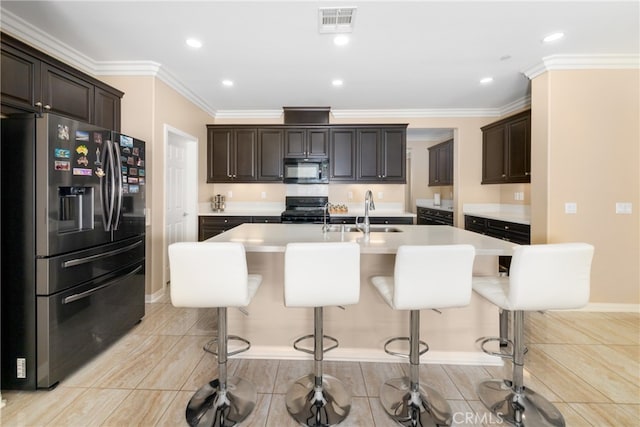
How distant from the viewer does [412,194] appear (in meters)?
7.83

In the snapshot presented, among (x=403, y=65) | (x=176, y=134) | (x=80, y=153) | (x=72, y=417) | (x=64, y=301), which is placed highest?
(x=403, y=65)

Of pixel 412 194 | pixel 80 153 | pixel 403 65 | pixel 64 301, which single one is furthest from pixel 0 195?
pixel 412 194

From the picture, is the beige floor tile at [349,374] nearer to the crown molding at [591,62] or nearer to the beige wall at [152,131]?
the beige wall at [152,131]

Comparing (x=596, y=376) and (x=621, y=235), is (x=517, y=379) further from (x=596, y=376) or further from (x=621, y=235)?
(x=621, y=235)

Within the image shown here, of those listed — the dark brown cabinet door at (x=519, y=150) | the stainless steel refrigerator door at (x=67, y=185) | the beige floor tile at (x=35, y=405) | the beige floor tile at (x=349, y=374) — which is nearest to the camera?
the beige floor tile at (x=35, y=405)

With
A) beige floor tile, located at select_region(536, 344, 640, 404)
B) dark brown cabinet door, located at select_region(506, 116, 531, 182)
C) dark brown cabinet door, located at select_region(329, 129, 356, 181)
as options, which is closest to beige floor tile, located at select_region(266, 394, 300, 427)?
beige floor tile, located at select_region(536, 344, 640, 404)

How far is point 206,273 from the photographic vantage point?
164 cm

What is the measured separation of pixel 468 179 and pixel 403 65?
107 inches

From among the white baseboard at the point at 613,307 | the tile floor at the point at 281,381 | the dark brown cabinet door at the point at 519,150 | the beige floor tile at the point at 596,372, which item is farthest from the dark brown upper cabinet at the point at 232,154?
the white baseboard at the point at 613,307

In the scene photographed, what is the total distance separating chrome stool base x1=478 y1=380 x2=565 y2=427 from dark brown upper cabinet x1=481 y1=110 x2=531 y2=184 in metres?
3.02

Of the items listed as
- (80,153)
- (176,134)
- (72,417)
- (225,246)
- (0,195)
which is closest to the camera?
(225,246)

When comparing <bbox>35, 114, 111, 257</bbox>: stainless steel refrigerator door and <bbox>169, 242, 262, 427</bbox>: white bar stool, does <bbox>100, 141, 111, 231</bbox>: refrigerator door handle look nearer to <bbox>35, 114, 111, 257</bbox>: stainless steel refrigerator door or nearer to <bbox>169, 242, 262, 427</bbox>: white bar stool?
<bbox>35, 114, 111, 257</bbox>: stainless steel refrigerator door

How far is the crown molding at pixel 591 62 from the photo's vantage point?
3152 mm

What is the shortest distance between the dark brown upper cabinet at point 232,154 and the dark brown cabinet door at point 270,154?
0.10 metres
